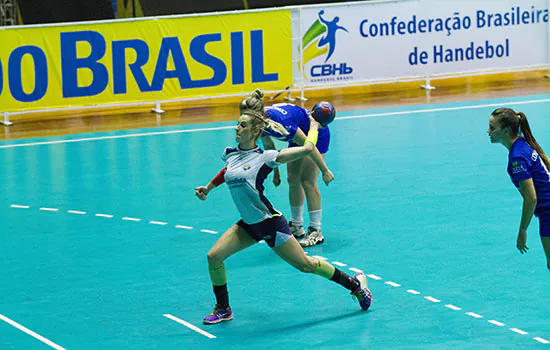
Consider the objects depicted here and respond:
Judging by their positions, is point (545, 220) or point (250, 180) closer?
point (545, 220)

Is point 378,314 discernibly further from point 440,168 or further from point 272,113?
point 440,168

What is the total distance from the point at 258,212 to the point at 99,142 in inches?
415

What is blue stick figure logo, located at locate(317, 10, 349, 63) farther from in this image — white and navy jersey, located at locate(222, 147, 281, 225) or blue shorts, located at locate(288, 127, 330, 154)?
white and navy jersey, located at locate(222, 147, 281, 225)

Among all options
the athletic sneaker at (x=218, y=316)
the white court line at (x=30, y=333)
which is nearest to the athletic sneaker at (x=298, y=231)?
the athletic sneaker at (x=218, y=316)

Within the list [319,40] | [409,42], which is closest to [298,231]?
[319,40]

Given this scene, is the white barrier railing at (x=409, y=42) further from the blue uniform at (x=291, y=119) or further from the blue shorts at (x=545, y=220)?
the blue shorts at (x=545, y=220)

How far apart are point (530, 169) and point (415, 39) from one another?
49.7 feet

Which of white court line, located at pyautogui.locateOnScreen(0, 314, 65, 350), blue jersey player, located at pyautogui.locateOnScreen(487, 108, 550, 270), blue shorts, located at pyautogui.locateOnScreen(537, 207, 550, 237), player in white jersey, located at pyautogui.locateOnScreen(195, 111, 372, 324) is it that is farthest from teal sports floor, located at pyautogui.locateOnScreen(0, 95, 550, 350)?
blue jersey player, located at pyautogui.locateOnScreen(487, 108, 550, 270)

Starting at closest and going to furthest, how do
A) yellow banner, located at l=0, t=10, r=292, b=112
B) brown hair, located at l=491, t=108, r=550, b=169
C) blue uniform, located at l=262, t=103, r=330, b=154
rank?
brown hair, located at l=491, t=108, r=550, b=169 → blue uniform, located at l=262, t=103, r=330, b=154 → yellow banner, located at l=0, t=10, r=292, b=112

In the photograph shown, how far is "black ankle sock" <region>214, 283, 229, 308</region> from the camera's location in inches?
376

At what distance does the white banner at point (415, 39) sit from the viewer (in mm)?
22609

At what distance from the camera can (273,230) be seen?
369 inches

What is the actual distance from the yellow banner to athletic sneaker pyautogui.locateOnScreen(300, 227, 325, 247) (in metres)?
10.1

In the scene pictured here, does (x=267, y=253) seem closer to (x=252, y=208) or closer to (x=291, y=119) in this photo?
(x=291, y=119)
